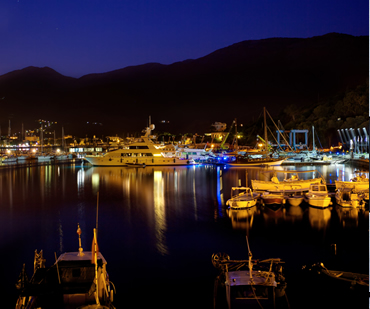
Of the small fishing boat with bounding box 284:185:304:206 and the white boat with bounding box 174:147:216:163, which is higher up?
the white boat with bounding box 174:147:216:163

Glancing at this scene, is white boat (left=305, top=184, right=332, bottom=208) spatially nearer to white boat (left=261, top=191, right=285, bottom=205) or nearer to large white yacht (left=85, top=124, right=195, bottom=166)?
white boat (left=261, top=191, right=285, bottom=205)

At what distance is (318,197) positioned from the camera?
16.4m

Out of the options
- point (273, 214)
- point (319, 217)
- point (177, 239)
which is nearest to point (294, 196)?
point (273, 214)

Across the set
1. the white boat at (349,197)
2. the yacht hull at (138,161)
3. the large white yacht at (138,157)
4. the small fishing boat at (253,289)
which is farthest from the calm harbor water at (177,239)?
the large white yacht at (138,157)

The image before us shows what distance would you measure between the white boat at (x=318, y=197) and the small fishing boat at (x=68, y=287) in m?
12.0

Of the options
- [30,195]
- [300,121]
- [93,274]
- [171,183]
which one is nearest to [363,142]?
[300,121]

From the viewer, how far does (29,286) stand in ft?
20.9

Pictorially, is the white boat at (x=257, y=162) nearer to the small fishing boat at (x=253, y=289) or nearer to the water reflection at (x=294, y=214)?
the water reflection at (x=294, y=214)

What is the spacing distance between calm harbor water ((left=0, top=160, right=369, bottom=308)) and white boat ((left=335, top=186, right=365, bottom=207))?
48cm

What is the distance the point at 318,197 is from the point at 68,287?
12838 millimetres

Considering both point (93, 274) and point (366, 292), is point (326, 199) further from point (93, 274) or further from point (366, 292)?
point (93, 274)

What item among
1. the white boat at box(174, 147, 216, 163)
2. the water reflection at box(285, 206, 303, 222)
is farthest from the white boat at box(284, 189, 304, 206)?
the white boat at box(174, 147, 216, 163)

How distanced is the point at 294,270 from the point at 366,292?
1985 millimetres

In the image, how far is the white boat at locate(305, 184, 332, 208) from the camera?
16.2 m
